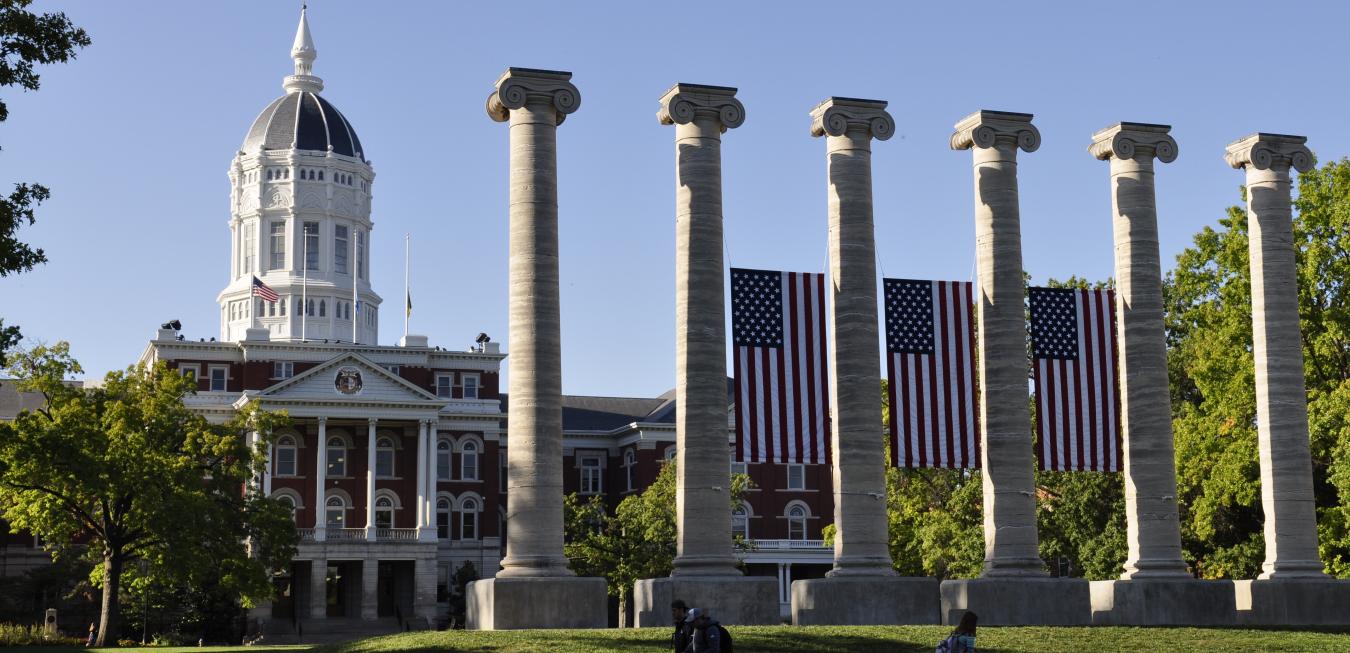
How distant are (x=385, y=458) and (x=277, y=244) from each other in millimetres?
23546

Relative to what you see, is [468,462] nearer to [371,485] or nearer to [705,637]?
[371,485]

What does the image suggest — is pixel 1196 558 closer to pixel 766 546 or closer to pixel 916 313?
pixel 916 313

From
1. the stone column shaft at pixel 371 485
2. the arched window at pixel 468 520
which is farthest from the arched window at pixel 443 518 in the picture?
the stone column shaft at pixel 371 485

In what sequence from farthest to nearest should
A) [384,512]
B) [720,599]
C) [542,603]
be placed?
[384,512] < [720,599] < [542,603]

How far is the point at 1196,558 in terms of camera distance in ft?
208

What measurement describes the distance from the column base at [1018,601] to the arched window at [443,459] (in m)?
59.0

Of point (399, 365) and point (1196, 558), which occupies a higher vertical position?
point (399, 365)

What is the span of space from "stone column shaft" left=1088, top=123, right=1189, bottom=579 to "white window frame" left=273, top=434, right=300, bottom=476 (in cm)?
5716

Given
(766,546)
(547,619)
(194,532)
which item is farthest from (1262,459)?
(766,546)

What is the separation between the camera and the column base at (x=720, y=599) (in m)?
40.2

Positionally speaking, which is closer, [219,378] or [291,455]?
[291,455]

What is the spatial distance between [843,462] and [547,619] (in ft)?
29.4

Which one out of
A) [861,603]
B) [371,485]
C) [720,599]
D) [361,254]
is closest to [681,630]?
[720,599]

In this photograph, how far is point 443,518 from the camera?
98.7 m
